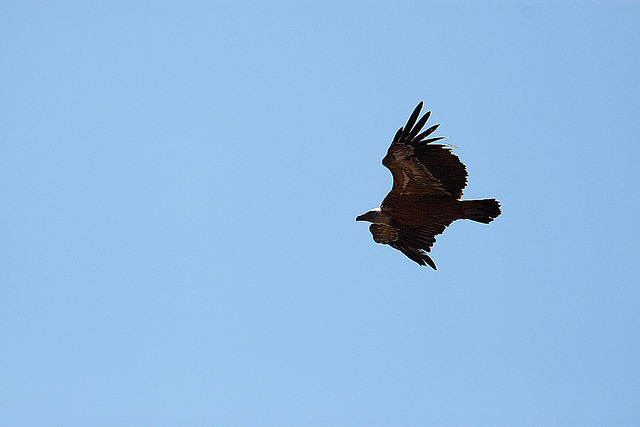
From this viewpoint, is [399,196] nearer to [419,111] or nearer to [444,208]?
[444,208]

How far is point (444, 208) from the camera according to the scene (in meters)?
15.0

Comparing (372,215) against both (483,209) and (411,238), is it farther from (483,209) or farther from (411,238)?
Result: (483,209)

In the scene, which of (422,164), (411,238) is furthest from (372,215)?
(422,164)

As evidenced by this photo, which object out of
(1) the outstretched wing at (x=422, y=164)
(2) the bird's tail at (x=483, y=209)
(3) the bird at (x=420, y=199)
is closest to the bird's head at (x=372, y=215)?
(3) the bird at (x=420, y=199)

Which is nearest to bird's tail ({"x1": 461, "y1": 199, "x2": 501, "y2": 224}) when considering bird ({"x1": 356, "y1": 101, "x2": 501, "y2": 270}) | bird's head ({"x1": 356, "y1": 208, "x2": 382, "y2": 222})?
bird ({"x1": 356, "y1": 101, "x2": 501, "y2": 270})

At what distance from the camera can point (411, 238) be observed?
16203 mm

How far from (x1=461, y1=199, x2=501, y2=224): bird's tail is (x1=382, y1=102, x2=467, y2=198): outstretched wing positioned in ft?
1.00

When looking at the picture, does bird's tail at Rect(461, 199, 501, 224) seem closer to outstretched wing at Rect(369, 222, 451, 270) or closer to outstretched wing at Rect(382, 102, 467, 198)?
outstretched wing at Rect(382, 102, 467, 198)

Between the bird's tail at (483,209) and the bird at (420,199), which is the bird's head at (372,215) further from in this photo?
the bird's tail at (483,209)

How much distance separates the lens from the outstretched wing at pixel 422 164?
14.1m

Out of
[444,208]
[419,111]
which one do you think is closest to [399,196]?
[444,208]

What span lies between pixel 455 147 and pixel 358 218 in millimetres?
2960

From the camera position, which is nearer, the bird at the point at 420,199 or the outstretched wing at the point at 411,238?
the bird at the point at 420,199

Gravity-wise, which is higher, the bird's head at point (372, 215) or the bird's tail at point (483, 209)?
the bird's head at point (372, 215)
